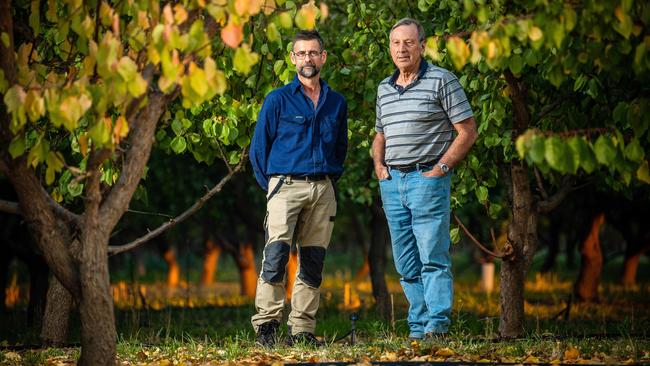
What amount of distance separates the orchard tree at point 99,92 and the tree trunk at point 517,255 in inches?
105

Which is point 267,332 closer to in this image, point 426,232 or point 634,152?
point 426,232

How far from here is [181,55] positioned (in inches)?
188

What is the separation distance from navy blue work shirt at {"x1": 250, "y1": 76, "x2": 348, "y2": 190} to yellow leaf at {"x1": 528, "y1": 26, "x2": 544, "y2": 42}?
81.8 inches

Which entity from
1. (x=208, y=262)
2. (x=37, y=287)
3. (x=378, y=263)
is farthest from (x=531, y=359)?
(x=208, y=262)

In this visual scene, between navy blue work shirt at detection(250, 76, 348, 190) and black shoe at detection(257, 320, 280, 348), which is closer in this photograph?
navy blue work shirt at detection(250, 76, 348, 190)

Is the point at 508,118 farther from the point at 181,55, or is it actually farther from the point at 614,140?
the point at 181,55

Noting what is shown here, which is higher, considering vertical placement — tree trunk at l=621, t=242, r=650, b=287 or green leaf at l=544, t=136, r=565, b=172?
green leaf at l=544, t=136, r=565, b=172

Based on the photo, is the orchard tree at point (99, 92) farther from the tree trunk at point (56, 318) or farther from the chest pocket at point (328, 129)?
the tree trunk at point (56, 318)

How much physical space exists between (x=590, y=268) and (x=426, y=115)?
35.2ft

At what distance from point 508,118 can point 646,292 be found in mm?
12216

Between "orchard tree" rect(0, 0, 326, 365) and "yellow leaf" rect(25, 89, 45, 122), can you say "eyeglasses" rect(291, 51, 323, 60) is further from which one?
"yellow leaf" rect(25, 89, 45, 122)

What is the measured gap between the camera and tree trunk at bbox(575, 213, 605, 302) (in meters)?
15.4

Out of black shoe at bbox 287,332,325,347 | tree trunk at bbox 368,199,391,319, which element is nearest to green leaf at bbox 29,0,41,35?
black shoe at bbox 287,332,325,347

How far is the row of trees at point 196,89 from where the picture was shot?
14.1ft
